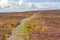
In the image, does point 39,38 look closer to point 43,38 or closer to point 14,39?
point 43,38

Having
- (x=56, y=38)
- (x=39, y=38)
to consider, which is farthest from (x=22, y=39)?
(x=56, y=38)

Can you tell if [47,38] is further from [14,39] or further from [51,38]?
[14,39]

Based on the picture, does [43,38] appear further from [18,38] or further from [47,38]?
[18,38]

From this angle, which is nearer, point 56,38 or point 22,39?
point 22,39

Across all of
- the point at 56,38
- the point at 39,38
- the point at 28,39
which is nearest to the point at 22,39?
the point at 28,39

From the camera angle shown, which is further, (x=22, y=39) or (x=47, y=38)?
(x=47, y=38)
